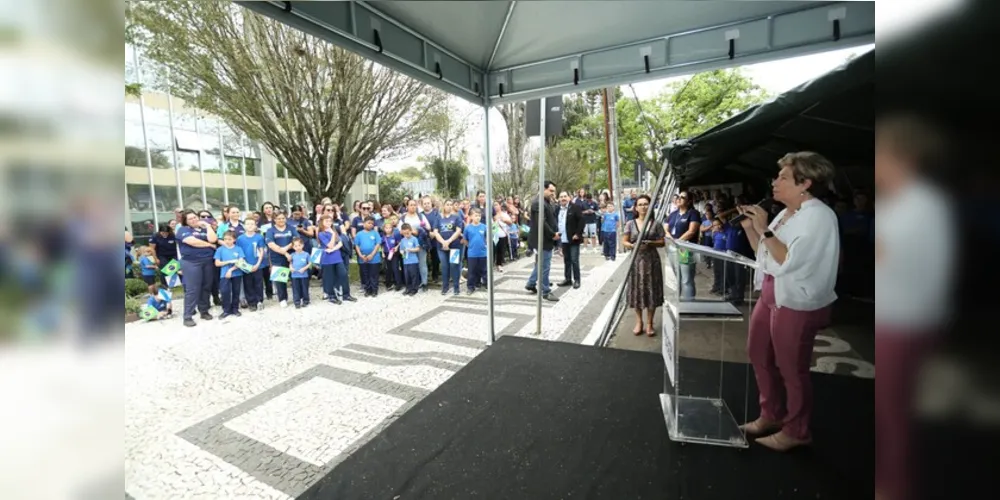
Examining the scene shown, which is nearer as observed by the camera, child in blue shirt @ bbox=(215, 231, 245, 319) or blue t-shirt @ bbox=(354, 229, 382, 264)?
child in blue shirt @ bbox=(215, 231, 245, 319)

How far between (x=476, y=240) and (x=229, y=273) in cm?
368

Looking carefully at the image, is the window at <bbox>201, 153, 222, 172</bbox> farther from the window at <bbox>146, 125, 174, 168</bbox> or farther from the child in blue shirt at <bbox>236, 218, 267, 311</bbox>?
the child in blue shirt at <bbox>236, 218, 267, 311</bbox>

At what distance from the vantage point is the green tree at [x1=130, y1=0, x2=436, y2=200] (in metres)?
8.37

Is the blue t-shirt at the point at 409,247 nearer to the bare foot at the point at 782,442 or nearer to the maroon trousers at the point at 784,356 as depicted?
the maroon trousers at the point at 784,356

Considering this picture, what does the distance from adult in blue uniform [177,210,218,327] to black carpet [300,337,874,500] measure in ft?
16.0

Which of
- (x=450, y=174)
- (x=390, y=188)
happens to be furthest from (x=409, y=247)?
(x=390, y=188)

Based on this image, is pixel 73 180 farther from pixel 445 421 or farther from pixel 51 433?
pixel 445 421

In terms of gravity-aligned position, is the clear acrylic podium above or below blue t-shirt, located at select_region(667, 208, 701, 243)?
below

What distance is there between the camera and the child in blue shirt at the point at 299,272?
6582 millimetres

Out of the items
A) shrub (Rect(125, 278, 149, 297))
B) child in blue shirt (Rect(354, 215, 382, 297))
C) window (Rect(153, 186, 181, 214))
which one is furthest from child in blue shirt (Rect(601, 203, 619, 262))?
window (Rect(153, 186, 181, 214))

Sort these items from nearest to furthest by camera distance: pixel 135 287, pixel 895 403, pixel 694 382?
1. pixel 895 403
2. pixel 694 382
3. pixel 135 287

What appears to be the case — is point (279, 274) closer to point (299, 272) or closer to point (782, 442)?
point (299, 272)

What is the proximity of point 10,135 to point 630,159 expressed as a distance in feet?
71.5

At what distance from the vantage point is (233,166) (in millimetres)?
16359
